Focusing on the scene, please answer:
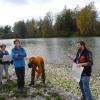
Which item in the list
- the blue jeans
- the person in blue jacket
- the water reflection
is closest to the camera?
the blue jeans

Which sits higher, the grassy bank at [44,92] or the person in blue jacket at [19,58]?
the person in blue jacket at [19,58]

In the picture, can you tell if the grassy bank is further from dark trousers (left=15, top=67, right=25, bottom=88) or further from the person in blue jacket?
the person in blue jacket

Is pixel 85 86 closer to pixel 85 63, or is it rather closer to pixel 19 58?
pixel 85 63

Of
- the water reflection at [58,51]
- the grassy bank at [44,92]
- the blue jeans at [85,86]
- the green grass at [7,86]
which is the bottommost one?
the water reflection at [58,51]

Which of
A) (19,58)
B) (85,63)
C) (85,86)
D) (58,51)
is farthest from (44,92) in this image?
(58,51)

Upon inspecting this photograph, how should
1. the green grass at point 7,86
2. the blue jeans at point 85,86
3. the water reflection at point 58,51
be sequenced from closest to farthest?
the blue jeans at point 85,86 < the green grass at point 7,86 < the water reflection at point 58,51

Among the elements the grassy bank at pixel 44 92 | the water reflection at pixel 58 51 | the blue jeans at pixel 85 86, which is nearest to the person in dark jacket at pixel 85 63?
the blue jeans at pixel 85 86

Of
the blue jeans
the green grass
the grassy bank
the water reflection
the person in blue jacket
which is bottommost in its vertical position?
the water reflection

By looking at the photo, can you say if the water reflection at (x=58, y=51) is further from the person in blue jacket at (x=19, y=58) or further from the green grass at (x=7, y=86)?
the person in blue jacket at (x=19, y=58)

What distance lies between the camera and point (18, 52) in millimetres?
11164

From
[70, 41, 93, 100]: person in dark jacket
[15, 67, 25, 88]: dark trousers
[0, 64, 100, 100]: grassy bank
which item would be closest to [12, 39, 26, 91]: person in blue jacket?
[15, 67, 25, 88]: dark trousers

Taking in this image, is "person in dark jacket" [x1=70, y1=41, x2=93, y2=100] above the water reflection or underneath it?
above

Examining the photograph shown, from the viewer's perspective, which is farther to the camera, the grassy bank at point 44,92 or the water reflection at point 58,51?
the water reflection at point 58,51

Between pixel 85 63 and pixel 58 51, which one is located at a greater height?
pixel 85 63
